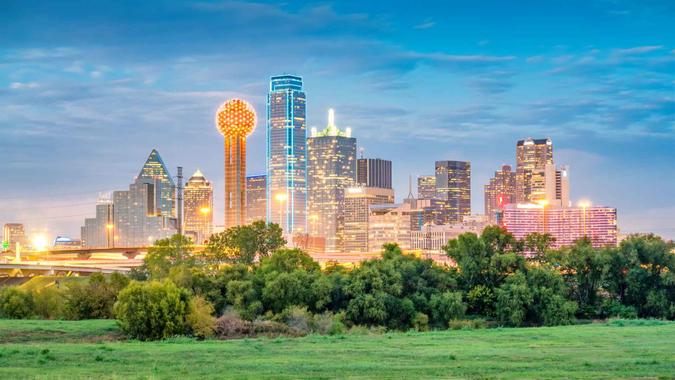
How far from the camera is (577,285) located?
71.6m

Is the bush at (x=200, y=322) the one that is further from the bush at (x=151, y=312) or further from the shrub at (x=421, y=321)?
the shrub at (x=421, y=321)

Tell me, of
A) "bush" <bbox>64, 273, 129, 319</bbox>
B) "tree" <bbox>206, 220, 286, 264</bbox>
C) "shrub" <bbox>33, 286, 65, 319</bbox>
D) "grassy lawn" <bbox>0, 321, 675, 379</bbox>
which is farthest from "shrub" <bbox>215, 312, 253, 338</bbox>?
"tree" <bbox>206, 220, 286, 264</bbox>

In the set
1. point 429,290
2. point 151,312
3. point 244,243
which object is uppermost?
point 244,243

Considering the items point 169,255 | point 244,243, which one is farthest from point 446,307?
point 169,255

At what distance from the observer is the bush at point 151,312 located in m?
46.5

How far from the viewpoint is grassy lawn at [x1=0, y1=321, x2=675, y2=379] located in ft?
89.6

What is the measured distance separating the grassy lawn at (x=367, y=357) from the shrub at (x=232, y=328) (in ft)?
20.8

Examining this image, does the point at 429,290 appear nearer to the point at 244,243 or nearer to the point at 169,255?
the point at 244,243

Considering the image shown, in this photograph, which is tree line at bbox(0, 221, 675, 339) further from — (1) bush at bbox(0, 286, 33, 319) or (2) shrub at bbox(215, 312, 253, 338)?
(2) shrub at bbox(215, 312, 253, 338)

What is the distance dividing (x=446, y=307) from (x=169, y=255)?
31496mm

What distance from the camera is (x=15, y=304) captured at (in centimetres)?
6341

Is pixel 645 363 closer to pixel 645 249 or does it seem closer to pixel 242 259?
pixel 645 249

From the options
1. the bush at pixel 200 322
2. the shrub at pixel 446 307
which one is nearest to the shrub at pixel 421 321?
the shrub at pixel 446 307

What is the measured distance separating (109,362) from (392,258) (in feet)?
136
